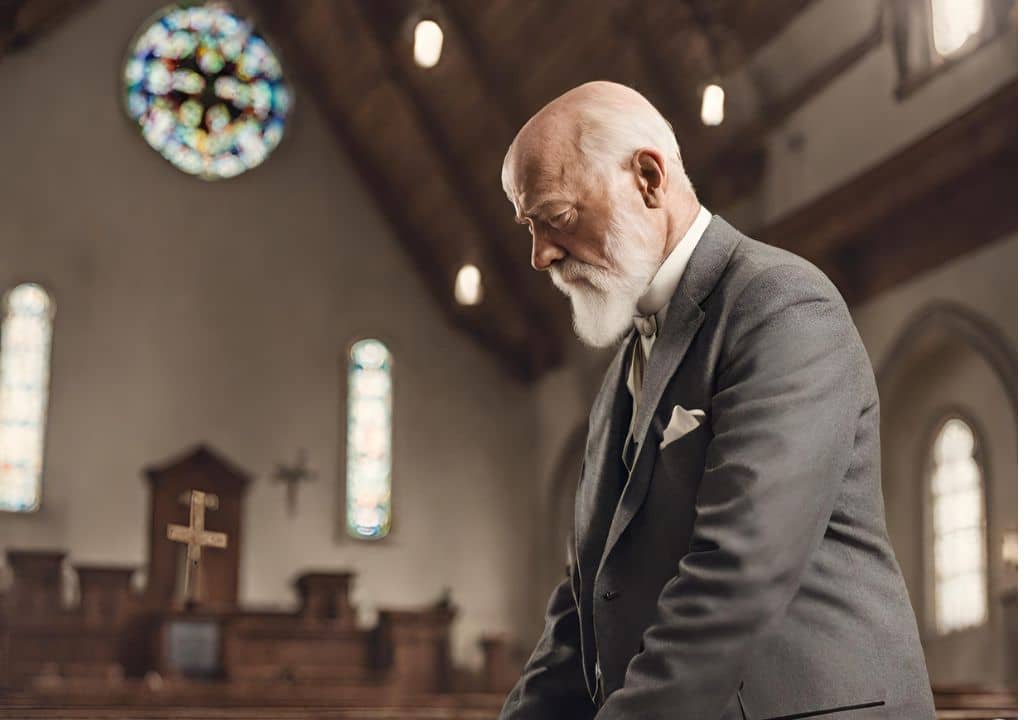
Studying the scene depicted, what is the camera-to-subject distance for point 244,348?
580 inches

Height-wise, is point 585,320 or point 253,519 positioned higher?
point 253,519

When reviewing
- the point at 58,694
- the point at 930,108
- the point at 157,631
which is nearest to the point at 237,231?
the point at 157,631

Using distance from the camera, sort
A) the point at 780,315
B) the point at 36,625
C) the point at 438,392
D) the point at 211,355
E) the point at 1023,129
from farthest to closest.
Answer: the point at 438,392 < the point at 211,355 < the point at 36,625 < the point at 1023,129 < the point at 780,315

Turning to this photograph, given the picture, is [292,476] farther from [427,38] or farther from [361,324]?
[427,38]

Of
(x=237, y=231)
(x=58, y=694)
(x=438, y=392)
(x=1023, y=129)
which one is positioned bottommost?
(x=58, y=694)

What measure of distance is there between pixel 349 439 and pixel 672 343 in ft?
44.8

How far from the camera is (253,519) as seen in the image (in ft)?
46.8

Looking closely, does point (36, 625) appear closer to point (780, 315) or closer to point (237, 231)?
point (237, 231)

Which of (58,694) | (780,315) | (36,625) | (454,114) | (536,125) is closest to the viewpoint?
(780,315)

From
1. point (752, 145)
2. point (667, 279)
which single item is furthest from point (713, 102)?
point (667, 279)

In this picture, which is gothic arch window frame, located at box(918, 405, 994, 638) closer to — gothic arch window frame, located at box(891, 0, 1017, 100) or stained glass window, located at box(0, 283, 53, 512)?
gothic arch window frame, located at box(891, 0, 1017, 100)

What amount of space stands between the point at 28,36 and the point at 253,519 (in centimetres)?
515

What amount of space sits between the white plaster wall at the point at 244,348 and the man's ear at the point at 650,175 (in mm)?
12788

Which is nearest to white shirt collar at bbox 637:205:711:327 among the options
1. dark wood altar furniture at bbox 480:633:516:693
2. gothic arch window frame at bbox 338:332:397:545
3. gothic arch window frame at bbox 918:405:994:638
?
gothic arch window frame at bbox 918:405:994:638
